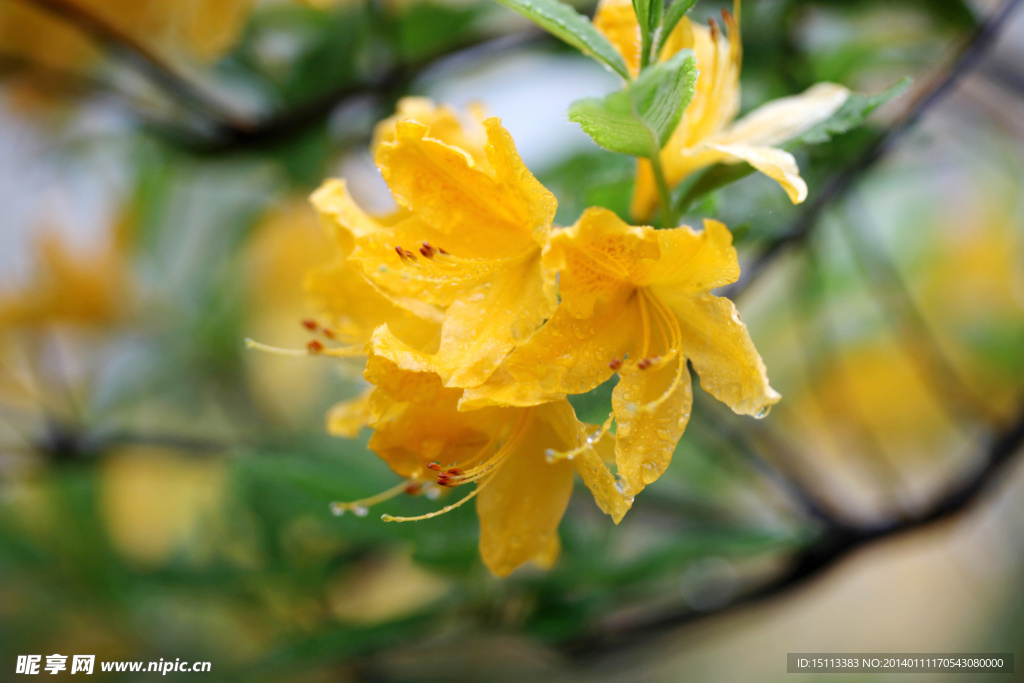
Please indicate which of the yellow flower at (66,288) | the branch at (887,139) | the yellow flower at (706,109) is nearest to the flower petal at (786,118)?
the yellow flower at (706,109)

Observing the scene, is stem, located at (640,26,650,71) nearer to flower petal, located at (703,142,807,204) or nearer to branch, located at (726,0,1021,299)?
flower petal, located at (703,142,807,204)

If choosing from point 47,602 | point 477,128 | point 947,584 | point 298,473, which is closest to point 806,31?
point 477,128

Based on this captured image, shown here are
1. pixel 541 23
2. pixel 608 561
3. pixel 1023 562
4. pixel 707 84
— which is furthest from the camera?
pixel 1023 562

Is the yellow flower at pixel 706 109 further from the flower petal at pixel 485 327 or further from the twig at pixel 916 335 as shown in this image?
the twig at pixel 916 335

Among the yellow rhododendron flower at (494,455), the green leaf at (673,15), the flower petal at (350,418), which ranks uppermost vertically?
the green leaf at (673,15)

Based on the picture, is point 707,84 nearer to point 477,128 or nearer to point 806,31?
point 477,128

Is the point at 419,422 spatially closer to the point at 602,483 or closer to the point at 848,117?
the point at 602,483

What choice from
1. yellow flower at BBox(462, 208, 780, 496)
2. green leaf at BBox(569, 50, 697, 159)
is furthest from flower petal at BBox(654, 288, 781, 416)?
green leaf at BBox(569, 50, 697, 159)
